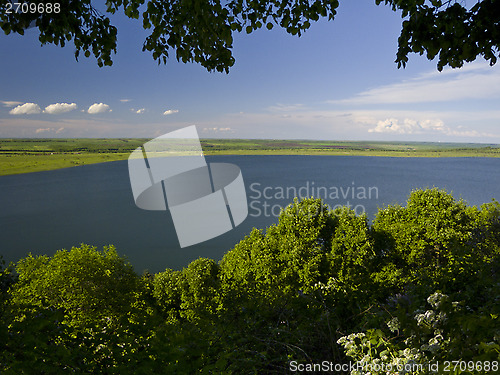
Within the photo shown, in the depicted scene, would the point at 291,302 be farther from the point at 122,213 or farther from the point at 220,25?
the point at 122,213

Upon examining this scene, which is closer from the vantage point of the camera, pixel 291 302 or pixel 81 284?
pixel 291 302

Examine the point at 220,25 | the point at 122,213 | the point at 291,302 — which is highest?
the point at 220,25

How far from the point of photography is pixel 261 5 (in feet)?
13.6

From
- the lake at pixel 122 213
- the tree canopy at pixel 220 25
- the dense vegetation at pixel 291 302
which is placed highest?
the tree canopy at pixel 220 25

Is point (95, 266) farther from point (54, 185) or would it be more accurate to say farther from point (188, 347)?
point (54, 185)

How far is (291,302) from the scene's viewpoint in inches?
233

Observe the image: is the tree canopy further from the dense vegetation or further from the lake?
the lake

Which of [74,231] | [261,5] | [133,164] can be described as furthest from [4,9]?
[74,231]

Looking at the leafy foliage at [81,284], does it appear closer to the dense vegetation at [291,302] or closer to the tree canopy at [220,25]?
the dense vegetation at [291,302]

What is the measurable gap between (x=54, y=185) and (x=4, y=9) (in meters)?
107

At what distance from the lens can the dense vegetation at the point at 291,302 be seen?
121 inches

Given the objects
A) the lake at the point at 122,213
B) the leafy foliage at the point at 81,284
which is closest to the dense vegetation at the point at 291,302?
the leafy foliage at the point at 81,284

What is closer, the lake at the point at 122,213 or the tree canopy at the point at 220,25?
the tree canopy at the point at 220,25

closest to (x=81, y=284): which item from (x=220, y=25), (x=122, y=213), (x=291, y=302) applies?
(x=291, y=302)
